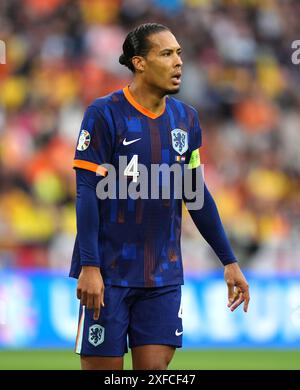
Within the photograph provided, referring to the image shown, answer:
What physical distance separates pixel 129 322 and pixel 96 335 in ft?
0.63

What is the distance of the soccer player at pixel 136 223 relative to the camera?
16.7 ft

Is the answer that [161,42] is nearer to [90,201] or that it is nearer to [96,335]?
[90,201]

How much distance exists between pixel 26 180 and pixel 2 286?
7.79ft

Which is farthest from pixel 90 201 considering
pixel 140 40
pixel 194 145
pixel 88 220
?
pixel 140 40

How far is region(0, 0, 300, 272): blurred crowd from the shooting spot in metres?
12.8

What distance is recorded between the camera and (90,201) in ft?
16.4

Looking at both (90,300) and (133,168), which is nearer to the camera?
(90,300)

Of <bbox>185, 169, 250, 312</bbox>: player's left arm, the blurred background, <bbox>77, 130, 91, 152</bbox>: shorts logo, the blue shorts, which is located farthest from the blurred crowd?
<bbox>77, 130, 91, 152</bbox>: shorts logo

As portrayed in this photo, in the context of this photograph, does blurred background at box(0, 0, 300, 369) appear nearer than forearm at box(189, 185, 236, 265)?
No

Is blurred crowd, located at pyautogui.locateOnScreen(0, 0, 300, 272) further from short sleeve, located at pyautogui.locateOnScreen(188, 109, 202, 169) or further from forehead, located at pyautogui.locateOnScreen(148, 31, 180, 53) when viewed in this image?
forehead, located at pyautogui.locateOnScreen(148, 31, 180, 53)

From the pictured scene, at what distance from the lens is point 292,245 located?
40.5ft

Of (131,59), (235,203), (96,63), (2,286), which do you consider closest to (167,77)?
(131,59)

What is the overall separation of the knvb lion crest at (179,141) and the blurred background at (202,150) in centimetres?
523

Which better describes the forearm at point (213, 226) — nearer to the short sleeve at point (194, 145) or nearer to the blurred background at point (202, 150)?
the short sleeve at point (194, 145)
